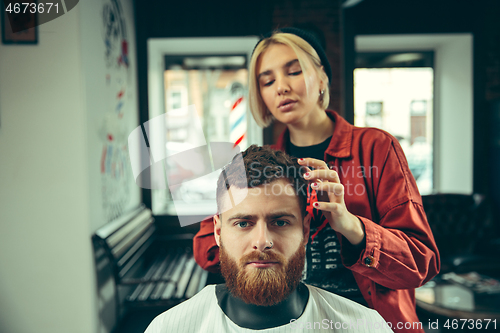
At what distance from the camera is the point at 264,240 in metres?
0.62

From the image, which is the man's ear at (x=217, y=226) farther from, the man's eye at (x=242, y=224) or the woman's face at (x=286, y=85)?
the woman's face at (x=286, y=85)

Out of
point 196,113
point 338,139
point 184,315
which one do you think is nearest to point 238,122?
point 196,113

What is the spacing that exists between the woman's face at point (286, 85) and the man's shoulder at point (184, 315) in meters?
0.54

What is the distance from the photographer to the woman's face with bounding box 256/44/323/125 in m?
0.66

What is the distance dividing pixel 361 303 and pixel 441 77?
2.34 ft

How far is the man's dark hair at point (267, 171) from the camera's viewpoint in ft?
2.09

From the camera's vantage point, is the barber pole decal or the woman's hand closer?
the woman's hand

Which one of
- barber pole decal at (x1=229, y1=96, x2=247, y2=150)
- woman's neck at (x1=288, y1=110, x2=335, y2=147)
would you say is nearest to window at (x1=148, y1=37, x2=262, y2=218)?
barber pole decal at (x1=229, y1=96, x2=247, y2=150)

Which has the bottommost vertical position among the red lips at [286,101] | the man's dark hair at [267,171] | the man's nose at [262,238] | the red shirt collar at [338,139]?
the man's nose at [262,238]

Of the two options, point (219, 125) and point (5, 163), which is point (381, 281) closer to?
point (219, 125)

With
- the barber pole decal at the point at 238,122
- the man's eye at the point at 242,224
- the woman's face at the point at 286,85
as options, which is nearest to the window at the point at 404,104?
the woman's face at the point at 286,85

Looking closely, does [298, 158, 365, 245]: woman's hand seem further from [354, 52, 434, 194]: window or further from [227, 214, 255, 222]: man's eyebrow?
[354, 52, 434, 194]: window

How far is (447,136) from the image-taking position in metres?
0.81

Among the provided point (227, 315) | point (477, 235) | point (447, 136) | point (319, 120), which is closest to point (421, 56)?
point (447, 136)
